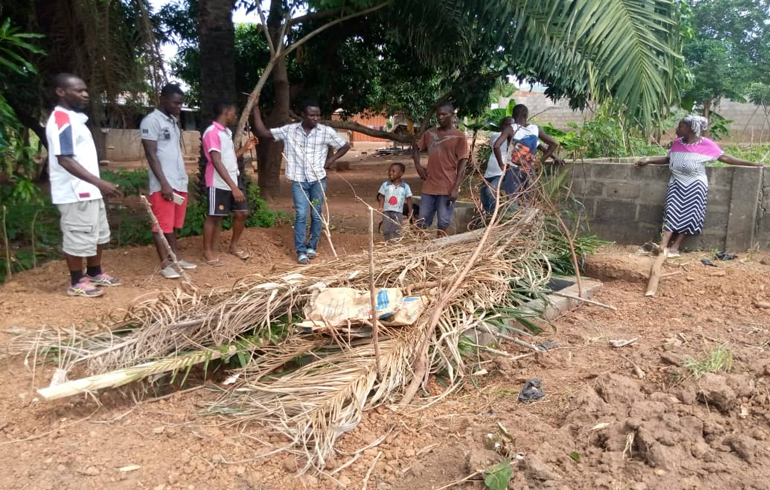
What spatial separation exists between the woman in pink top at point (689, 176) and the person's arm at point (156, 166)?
437 cm

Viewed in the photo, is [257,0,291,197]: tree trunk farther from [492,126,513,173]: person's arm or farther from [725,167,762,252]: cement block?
[725,167,762,252]: cement block

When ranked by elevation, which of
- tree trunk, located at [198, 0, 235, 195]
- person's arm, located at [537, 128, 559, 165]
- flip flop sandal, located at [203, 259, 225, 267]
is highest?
tree trunk, located at [198, 0, 235, 195]

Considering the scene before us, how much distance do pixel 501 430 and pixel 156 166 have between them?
12.1ft

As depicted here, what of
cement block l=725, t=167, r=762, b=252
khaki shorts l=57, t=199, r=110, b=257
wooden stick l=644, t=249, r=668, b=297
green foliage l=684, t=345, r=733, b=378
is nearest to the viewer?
green foliage l=684, t=345, r=733, b=378

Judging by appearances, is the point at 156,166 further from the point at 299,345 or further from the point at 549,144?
the point at 549,144

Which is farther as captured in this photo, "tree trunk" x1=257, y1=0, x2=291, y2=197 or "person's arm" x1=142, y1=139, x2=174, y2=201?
"tree trunk" x1=257, y1=0, x2=291, y2=197

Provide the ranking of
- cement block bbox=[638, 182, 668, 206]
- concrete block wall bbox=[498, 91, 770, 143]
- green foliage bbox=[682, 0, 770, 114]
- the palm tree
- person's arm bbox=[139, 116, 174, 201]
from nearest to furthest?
the palm tree
person's arm bbox=[139, 116, 174, 201]
cement block bbox=[638, 182, 668, 206]
green foliage bbox=[682, 0, 770, 114]
concrete block wall bbox=[498, 91, 770, 143]

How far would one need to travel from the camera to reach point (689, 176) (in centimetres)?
549

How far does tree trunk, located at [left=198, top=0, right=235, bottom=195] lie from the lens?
613cm

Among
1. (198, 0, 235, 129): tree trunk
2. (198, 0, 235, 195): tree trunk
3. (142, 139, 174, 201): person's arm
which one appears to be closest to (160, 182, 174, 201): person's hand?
(142, 139, 174, 201): person's arm

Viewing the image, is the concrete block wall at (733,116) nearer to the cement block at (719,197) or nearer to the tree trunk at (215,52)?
the cement block at (719,197)

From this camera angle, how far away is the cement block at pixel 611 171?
597 centimetres

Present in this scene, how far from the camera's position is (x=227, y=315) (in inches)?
132

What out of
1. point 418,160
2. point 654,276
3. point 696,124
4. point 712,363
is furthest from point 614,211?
point 712,363
